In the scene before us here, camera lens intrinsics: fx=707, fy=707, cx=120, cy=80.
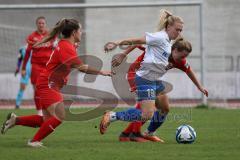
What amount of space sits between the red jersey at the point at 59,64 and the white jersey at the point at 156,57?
3.84 feet

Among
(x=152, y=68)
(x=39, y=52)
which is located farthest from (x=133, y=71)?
(x=39, y=52)

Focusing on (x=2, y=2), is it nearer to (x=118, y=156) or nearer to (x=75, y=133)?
(x=75, y=133)

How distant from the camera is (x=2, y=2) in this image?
78.6 feet

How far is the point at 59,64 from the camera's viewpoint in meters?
9.53

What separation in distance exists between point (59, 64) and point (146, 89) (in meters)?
1.38

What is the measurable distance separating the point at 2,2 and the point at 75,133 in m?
13.1

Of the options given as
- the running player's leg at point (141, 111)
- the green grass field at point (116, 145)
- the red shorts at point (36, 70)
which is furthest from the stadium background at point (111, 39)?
the running player's leg at point (141, 111)

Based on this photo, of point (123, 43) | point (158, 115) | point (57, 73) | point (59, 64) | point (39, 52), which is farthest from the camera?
point (39, 52)

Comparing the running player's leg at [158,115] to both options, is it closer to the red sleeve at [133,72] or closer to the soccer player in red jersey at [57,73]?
the red sleeve at [133,72]

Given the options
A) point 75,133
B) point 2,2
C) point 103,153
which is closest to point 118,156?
point 103,153

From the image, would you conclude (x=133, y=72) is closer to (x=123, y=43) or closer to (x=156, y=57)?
(x=156, y=57)

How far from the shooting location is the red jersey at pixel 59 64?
938 centimetres

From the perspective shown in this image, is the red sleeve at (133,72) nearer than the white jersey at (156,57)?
No

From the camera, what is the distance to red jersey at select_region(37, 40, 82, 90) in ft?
30.8
